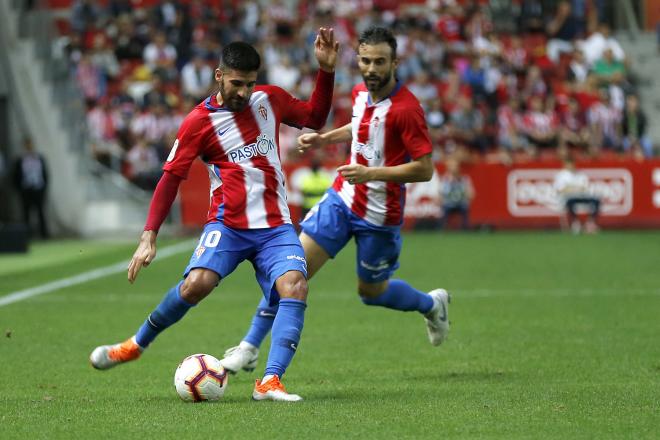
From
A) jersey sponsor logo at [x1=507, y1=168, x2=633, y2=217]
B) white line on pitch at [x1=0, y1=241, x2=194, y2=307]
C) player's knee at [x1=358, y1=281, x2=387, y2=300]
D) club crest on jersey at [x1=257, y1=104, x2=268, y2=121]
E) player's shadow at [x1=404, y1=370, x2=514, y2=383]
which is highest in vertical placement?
club crest on jersey at [x1=257, y1=104, x2=268, y2=121]

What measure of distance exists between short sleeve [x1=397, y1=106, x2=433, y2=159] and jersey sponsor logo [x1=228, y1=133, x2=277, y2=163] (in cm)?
91

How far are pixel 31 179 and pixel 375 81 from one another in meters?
18.7

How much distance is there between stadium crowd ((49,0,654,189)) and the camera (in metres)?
26.9

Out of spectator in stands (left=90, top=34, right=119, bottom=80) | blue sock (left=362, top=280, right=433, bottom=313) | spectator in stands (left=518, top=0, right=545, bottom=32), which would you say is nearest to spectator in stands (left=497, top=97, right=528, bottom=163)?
spectator in stands (left=518, top=0, right=545, bottom=32)

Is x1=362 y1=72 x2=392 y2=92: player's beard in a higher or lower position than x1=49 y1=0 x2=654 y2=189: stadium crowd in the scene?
higher

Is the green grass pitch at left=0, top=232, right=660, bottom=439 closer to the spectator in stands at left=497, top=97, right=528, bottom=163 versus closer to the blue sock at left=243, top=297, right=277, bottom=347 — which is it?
the blue sock at left=243, top=297, right=277, bottom=347

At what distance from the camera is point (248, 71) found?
754 centimetres

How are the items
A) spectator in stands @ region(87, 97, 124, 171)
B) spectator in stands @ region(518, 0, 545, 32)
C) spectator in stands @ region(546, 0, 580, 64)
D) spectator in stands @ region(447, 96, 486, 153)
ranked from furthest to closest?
spectator in stands @ region(518, 0, 545, 32) < spectator in stands @ region(546, 0, 580, 64) < spectator in stands @ region(447, 96, 486, 153) < spectator in stands @ region(87, 97, 124, 171)

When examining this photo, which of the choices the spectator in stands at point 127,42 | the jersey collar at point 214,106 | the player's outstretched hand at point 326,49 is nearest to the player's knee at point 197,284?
the jersey collar at point 214,106

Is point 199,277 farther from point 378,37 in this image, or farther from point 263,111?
point 378,37

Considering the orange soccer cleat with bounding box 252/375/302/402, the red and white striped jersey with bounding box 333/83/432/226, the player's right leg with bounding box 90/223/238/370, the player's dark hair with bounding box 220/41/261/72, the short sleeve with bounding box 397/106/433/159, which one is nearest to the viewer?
the orange soccer cleat with bounding box 252/375/302/402

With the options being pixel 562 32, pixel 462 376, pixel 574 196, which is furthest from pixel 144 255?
pixel 562 32

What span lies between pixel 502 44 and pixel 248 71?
22575 millimetres

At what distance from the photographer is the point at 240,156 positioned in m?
7.89
